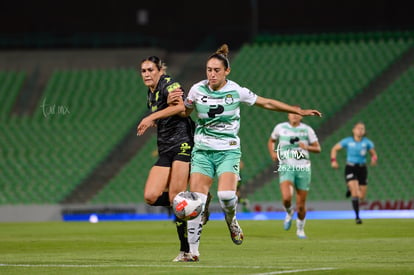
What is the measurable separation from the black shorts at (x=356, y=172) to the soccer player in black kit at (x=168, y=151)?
12.1 meters

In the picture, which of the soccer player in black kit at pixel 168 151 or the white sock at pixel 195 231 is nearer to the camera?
the white sock at pixel 195 231

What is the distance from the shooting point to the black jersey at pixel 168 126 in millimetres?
10758

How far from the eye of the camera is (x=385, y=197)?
91.0 ft

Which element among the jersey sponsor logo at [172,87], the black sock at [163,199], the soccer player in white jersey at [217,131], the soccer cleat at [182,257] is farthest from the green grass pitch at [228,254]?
the jersey sponsor logo at [172,87]

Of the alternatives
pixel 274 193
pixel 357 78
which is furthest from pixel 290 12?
pixel 274 193

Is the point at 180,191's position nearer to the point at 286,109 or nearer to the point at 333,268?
the point at 286,109

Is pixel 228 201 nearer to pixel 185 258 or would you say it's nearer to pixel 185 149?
pixel 185 258

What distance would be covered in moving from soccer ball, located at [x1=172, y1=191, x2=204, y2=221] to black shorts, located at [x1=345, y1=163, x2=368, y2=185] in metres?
13.0

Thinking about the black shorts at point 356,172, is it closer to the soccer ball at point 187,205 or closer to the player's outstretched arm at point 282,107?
the player's outstretched arm at point 282,107

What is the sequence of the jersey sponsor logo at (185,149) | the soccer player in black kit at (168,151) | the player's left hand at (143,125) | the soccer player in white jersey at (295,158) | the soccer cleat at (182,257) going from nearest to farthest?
1. the player's left hand at (143,125)
2. the soccer cleat at (182,257)
3. the soccer player in black kit at (168,151)
4. the jersey sponsor logo at (185,149)
5. the soccer player in white jersey at (295,158)

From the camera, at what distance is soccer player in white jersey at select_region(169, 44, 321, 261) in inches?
399

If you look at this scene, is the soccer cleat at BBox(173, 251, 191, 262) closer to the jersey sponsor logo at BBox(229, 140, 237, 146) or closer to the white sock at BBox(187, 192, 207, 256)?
the white sock at BBox(187, 192, 207, 256)

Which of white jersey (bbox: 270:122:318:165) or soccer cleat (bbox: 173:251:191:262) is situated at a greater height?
white jersey (bbox: 270:122:318:165)

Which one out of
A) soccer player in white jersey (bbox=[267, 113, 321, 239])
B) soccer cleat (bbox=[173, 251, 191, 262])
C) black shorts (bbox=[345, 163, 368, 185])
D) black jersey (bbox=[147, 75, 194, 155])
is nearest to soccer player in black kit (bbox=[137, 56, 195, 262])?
black jersey (bbox=[147, 75, 194, 155])
